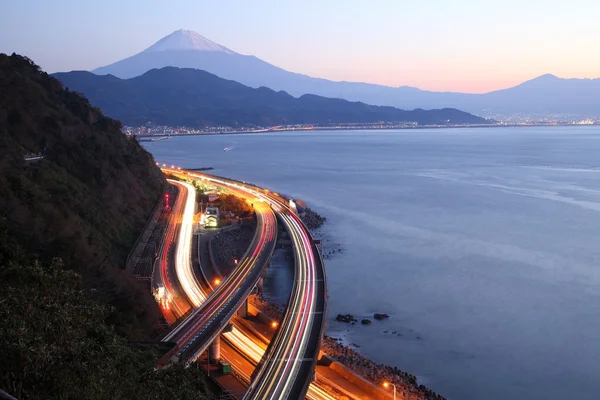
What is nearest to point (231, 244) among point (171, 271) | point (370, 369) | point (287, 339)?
point (171, 271)

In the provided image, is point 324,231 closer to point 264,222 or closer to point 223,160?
point 264,222

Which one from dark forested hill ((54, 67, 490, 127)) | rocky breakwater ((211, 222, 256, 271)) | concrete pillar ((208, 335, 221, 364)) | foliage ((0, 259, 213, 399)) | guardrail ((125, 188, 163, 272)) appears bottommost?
rocky breakwater ((211, 222, 256, 271))

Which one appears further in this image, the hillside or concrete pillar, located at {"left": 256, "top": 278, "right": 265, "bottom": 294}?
concrete pillar, located at {"left": 256, "top": 278, "right": 265, "bottom": 294}

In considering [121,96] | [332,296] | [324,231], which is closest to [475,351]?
[332,296]

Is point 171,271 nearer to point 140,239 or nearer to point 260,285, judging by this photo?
point 140,239

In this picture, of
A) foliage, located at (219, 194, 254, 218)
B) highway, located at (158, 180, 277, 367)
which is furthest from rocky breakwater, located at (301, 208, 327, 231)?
highway, located at (158, 180, 277, 367)

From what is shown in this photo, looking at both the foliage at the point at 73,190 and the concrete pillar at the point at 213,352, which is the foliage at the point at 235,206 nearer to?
the foliage at the point at 73,190

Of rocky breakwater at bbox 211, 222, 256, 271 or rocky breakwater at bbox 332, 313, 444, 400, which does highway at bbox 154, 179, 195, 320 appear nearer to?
rocky breakwater at bbox 211, 222, 256, 271
